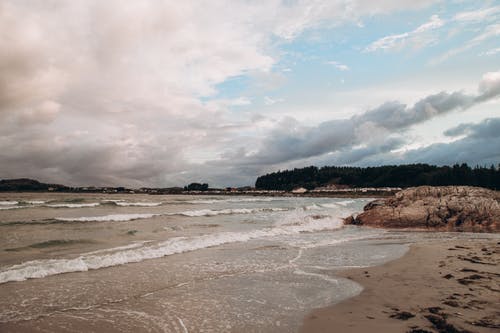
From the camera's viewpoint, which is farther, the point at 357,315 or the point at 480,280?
the point at 480,280

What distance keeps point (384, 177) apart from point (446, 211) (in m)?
115

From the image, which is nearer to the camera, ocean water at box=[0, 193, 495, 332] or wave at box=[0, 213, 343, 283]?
ocean water at box=[0, 193, 495, 332]

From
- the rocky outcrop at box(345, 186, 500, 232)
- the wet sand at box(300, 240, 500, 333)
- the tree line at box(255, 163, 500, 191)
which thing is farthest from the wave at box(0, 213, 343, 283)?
the tree line at box(255, 163, 500, 191)

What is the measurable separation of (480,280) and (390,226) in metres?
14.3

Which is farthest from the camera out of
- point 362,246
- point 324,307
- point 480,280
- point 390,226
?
point 390,226

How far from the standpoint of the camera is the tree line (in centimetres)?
8506

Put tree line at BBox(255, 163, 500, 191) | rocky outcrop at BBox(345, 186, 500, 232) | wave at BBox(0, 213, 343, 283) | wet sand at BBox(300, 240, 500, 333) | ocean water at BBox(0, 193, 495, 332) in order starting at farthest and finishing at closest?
tree line at BBox(255, 163, 500, 191)
rocky outcrop at BBox(345, 186, 500, 232)
wave at BBox(0, 213, 343, 283)
ocean water at BBox(0, 193, 495, 332)
wet sand at BBox(300, 240, 500, 333)

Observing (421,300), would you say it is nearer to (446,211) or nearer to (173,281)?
(173,281)

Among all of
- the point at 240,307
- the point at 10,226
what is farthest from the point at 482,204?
the point at 10,226

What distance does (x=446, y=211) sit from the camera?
2028 centimetres

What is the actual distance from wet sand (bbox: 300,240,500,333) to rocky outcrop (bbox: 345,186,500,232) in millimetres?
10964

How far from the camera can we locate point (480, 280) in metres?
7.34

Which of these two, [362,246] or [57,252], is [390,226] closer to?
[362,246]

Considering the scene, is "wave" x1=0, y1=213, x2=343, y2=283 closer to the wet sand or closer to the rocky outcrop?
the wet sand
